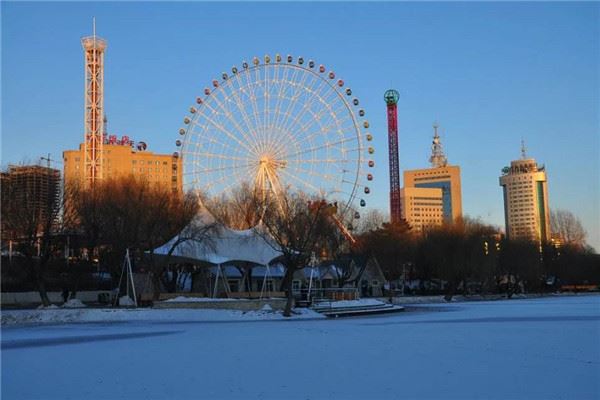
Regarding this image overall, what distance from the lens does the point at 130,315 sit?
3906 centimetres

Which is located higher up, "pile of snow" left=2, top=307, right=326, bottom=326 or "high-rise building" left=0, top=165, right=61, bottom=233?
"high-rise building" left=0, top=165, right=61, bottom=233

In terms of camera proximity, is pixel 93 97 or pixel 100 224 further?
pixel 93 97

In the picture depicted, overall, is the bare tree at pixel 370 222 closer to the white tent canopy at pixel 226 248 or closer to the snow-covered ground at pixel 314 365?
the white tent canopy at pixel 226 248

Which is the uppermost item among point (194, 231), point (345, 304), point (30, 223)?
point (30, 223)

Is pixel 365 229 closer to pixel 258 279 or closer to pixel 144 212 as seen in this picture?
pixel 258 279

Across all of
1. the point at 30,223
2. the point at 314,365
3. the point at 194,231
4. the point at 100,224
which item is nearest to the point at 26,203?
the point at 30,223

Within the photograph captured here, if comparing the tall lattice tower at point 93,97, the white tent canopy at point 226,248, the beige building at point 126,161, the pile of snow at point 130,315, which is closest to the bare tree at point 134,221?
the white tent canopy at point 226,248

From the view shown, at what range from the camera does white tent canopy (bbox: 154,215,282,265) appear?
48.7 metres

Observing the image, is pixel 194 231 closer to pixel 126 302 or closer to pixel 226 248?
pixel 226 248

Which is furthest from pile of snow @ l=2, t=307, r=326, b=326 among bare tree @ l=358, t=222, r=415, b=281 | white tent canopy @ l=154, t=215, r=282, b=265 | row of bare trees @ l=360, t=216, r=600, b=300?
row of bare trees @ l=360, t=216, r=600, b=300

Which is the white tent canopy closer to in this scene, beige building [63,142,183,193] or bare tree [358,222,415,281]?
bare tree [358,222,415,281]

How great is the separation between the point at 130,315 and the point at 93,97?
81.3m

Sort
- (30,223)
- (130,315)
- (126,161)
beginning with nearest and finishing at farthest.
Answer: (130,315) < (30,223) < (126,161)

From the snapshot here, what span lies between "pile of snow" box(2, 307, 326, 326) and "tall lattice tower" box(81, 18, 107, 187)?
77.0 m
